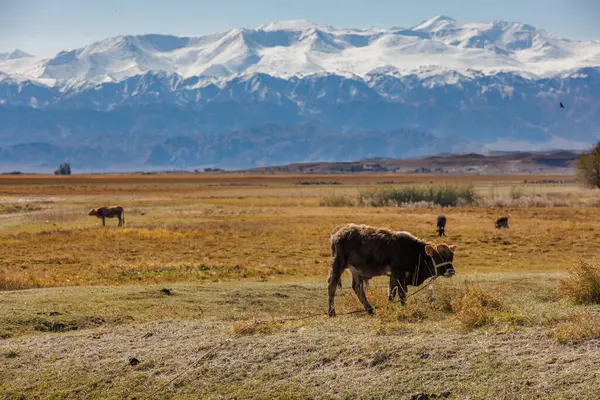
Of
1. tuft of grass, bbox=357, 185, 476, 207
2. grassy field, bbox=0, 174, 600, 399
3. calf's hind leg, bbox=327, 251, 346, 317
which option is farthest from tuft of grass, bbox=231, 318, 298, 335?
tuft of grass, bbox=357, 185, 476, 207

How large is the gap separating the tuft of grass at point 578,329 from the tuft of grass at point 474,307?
124 cm

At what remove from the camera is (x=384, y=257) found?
15.3 m

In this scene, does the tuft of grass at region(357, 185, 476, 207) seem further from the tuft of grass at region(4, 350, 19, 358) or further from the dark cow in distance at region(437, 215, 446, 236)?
the tuft of grass at region(4, 350, 19, 358)

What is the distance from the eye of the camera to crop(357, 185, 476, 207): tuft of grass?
255 feet

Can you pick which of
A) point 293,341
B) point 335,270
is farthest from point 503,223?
point 293,341

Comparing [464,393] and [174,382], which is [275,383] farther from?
[464,393]

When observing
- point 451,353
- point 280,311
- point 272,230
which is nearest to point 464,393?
point 451,353

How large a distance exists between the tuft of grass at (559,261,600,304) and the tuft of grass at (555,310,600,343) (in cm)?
267

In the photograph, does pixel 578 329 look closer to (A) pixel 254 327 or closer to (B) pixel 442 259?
(B) pixel 442 259

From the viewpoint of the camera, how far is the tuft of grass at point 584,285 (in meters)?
14.7

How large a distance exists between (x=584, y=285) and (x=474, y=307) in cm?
300

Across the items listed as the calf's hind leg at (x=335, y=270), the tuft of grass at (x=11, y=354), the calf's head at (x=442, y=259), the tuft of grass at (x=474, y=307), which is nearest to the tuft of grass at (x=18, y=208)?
the tuft of grass at (x=11, y=354)

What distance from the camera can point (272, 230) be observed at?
4881 cm

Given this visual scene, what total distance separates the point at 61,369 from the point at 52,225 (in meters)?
39.8
